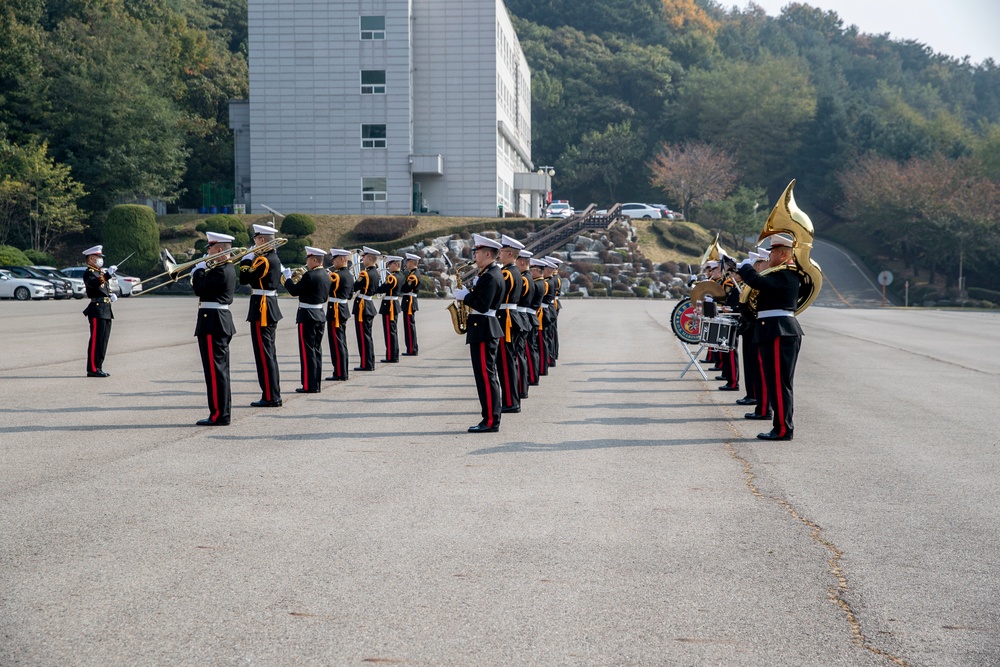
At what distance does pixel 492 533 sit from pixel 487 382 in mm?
4056

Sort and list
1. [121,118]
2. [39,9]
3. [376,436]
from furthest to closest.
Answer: [39,9], [121,118], [376,436]

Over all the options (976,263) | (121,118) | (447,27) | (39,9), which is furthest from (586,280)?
(39,9)

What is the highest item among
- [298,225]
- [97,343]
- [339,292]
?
[298,225]

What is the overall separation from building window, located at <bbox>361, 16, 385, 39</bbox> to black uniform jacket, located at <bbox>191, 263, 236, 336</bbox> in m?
52.2

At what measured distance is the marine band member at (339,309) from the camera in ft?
47.6

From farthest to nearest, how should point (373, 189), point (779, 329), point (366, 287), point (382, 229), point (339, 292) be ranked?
point (373, 189)
point (382, 229)
point (366, 287)
point (339, 292)
point (779, 329)

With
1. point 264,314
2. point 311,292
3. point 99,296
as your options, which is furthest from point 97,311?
point 264,314

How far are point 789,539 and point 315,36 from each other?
58090mm

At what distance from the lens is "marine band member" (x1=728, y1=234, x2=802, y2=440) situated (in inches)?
390

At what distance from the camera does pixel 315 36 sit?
196ft

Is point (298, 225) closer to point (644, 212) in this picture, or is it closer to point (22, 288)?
point (22, 288)

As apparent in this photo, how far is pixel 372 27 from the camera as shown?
197 feet

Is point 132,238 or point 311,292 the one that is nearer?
point 311,292

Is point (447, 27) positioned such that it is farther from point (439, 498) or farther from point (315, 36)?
point (439, 498)
